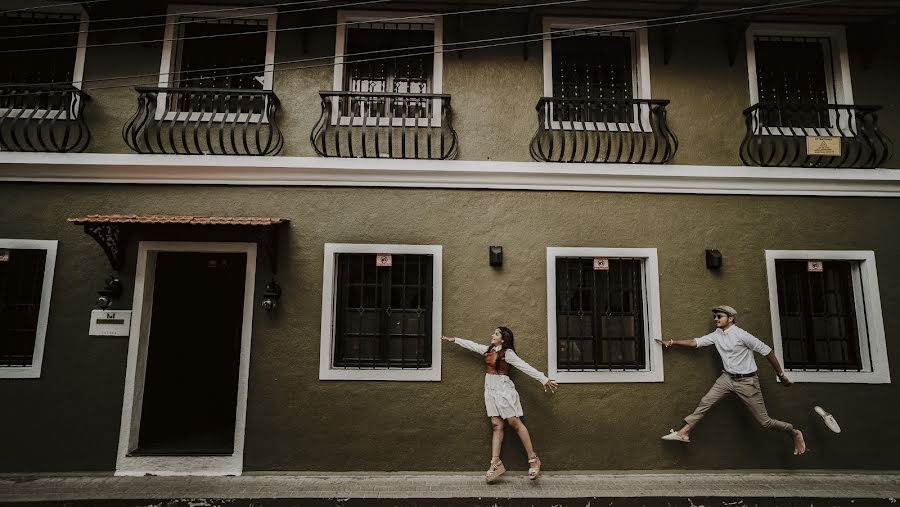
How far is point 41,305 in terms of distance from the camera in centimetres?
606

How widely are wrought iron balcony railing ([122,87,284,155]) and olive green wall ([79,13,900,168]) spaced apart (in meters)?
0.23

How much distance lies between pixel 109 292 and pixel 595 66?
745cm

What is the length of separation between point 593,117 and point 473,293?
308 cm

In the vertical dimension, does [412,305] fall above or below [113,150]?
below

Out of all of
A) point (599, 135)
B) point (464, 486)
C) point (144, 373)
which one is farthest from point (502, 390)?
point (144, 373)

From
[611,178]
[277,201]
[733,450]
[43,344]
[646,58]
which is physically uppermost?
[646,58]

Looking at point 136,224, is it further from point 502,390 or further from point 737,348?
point 737,348

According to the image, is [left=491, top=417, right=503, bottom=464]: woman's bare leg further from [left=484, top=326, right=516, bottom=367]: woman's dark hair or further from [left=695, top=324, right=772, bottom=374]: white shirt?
[left=695, top=324, right=772, bottom=374]: white shirt

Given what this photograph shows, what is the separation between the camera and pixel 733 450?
614 centimetres

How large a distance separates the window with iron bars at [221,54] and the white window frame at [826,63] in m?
7.20

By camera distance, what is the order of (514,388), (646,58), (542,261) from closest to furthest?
1. (514,388)
2. (542,261)
3. (646,58)

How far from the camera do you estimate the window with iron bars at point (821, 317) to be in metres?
6.44

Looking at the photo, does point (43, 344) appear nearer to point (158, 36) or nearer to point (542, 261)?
point (158, 36)

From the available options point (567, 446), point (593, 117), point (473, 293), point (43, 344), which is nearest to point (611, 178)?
point (593, 117)
